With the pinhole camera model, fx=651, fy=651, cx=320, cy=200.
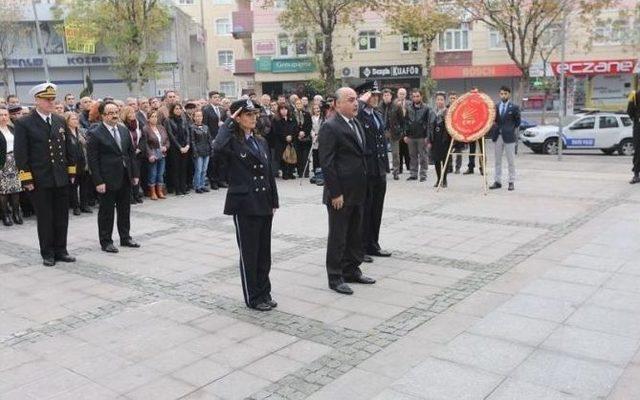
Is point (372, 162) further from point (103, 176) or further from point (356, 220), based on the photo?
point (103, 176)

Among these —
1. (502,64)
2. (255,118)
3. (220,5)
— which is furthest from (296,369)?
(220,5)

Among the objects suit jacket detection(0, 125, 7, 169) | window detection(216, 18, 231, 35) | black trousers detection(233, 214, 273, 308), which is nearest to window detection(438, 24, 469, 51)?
window detection(216, 18, 231, 35)

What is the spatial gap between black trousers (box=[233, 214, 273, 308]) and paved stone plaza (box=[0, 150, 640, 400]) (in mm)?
190

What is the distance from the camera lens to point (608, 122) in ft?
72.9

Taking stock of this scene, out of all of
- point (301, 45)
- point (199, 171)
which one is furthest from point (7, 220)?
point (301, 45)

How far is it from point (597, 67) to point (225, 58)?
94.2 ft

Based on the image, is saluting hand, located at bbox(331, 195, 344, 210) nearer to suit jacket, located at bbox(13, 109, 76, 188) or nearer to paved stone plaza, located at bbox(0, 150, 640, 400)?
paved stone plaza, located at bbox(0, 150, 640, 400)

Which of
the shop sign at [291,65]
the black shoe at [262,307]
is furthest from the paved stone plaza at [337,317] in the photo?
the shop sign at [291,65]

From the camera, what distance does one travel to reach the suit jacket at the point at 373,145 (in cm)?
701

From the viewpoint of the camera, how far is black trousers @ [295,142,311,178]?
14789 mm

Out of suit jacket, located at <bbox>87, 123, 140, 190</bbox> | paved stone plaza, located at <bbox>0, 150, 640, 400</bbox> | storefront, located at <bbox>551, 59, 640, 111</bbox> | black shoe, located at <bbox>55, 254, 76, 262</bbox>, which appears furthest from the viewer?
storefront, located at <bbox>551, 59, 640, 111</bbox>

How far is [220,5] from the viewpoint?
53438 mm

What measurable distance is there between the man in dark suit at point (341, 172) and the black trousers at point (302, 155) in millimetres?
8364

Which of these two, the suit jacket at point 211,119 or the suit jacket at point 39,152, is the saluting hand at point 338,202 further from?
the suit jacket at point 211,119
